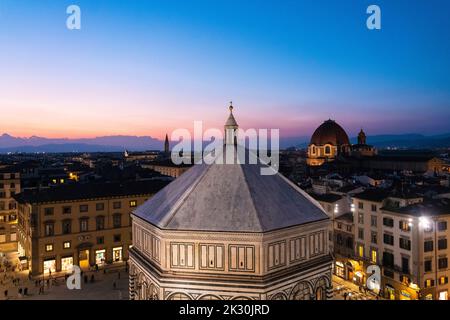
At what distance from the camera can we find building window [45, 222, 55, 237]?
162ft

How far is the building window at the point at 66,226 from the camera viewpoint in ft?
165

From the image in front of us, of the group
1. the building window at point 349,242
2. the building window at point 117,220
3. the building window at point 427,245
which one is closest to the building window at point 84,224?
the building window at point 117,220

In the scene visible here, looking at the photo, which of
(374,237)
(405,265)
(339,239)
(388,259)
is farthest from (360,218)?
(405,265)

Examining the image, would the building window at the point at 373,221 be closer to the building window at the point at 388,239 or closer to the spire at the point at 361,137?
the building window at the point at 388,239

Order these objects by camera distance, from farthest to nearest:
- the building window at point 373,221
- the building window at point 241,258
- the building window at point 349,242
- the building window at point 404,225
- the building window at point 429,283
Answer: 1. the building window at point 349,242
2. the building window at point 373,221
3. the building window at point 404,225
4. the building window at point 429,283
5. the building window at point 241,258

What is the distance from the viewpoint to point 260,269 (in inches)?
830

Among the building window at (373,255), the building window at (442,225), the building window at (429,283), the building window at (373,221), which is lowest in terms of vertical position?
the building window at (429,283)

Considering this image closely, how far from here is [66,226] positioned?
50.7 meters

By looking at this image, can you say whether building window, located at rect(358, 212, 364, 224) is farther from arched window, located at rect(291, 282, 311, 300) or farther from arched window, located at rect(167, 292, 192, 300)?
arched window, located at rect(167, 292, 192, 300)

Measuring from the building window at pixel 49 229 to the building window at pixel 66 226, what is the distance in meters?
1.25

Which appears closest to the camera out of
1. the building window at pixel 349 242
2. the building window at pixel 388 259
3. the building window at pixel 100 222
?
the building window at pixel 388 259

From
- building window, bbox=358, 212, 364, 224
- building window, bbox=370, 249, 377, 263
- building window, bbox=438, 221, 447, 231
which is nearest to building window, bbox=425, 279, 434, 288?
building window, bbox=438, 221, 447, 231
